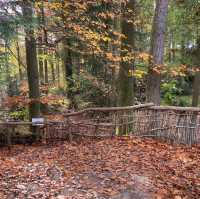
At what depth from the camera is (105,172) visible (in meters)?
5.47

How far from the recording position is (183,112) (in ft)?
24.4

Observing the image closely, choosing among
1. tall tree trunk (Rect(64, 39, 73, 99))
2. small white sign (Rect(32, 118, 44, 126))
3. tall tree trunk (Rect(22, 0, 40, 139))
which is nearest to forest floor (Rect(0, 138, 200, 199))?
small white sign (Rect(32, 118, 44, 126))

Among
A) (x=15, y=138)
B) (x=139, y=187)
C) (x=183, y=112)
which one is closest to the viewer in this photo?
(x=139, y=187)

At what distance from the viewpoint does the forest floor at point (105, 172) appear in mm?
4648

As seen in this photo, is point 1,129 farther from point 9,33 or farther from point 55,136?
point 9,33

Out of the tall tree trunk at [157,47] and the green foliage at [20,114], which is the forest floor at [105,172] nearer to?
the tall tree trunk at [157,47]

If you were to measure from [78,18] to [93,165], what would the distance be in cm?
505

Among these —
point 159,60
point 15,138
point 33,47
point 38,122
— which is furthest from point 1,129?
point 159,60

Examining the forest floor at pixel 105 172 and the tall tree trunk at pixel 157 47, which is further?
the tall tree trunk at pixel 157 47

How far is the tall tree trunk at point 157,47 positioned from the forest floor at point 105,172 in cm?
187

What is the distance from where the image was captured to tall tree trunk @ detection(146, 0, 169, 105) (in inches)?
343

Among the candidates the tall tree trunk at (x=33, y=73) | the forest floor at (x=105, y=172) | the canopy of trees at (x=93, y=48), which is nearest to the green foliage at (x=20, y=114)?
the canopy of trees at (x=93, y=48)

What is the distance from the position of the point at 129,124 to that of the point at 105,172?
2.95 m

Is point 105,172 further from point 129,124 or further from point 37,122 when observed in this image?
point 37,122
